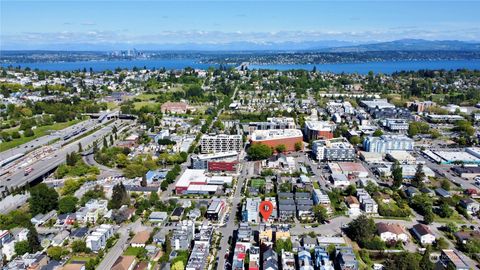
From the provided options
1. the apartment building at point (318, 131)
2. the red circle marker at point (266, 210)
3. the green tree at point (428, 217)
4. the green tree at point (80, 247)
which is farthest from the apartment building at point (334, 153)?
the green tree at point (80, 247)

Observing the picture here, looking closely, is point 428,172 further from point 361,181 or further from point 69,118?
point 69,118

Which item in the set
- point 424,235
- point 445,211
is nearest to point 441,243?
point 424,235

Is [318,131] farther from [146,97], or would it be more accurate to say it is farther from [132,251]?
[146,97]

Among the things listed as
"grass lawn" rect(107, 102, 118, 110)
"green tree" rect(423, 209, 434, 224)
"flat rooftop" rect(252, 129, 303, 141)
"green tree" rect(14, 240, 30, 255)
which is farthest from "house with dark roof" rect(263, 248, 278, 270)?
"grass lawn" rect(107, 102, 118, 110)

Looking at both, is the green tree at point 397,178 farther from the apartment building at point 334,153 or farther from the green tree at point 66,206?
the green tree at point 66,206

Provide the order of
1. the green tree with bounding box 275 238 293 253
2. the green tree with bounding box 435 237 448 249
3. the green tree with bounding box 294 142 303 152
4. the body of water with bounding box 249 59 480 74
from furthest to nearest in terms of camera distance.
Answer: the body of water with bounding box 249 59 480 74 < the green tree with bounding box 294 142 303 152 < the green tree with bounding box 435 237 448 249 < the green tree with bounding box 275 238 293 253

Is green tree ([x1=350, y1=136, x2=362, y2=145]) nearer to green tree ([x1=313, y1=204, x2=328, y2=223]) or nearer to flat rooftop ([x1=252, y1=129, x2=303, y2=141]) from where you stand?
flat rooftop ([x1=252, y1=129, x2=303, y2=141])
